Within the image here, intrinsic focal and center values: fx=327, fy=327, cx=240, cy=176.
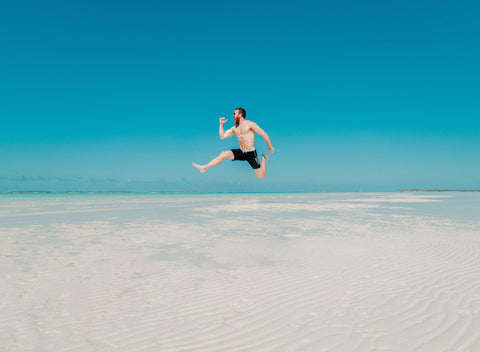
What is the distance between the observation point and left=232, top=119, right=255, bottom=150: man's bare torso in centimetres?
884

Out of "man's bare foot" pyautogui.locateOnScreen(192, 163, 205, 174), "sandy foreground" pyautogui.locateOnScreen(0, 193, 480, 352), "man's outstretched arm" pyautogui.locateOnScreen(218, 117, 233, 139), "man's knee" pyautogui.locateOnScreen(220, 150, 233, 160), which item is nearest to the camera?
"sandy foreground" pyautogui.locateOnScreen(0, 193, 480, 352)

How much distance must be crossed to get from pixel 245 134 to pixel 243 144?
1.20 ft

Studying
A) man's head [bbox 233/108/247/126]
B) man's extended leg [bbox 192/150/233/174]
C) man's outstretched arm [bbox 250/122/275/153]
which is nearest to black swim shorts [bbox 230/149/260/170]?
man's extended leg [bbox 192/150/233/174]

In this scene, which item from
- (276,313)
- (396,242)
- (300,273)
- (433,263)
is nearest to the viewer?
(276,313)

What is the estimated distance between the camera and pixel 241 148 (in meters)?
9.29

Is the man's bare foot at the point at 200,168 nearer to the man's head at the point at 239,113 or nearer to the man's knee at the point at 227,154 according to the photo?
the man's knee at the point at 227,154

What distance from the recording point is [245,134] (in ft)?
29.1

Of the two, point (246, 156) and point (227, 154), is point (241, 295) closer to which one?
point (246, 156)

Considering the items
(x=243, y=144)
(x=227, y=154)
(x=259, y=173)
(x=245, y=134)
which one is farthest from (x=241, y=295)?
(x=259, y=173)

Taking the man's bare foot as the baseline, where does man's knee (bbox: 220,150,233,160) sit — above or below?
above

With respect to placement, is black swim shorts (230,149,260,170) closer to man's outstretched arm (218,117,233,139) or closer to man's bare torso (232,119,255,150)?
Answer: man's bare torso (232,119,255,150)

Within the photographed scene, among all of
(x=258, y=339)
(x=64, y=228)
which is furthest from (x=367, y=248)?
(x=64, y=228)

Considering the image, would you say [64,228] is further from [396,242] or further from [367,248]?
[396,242]

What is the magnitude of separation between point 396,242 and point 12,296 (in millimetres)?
7753
